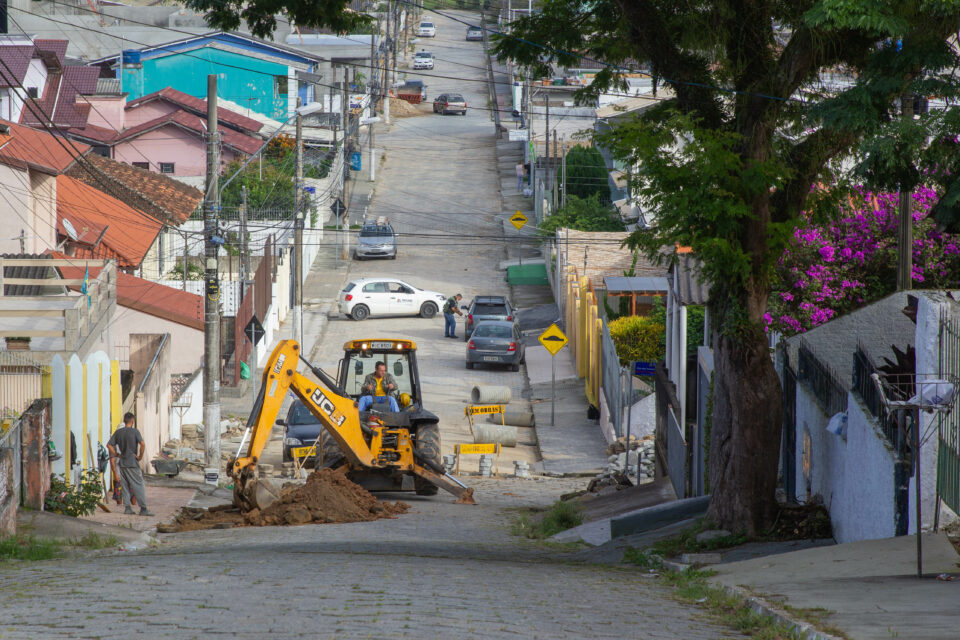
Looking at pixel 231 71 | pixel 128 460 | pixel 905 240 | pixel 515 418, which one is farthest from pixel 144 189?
pixel 905 240

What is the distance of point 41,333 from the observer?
20.6 m

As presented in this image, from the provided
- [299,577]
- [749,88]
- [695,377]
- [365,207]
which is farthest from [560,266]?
[299,577]

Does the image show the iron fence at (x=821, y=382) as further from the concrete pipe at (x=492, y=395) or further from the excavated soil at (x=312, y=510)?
the concrete pipe at (x=492, y=395)

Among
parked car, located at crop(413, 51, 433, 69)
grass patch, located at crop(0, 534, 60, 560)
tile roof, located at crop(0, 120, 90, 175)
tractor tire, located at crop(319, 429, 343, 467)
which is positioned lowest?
grass patch, located at crop(0, 534, 60, 560)

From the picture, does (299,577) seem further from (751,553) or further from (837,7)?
(837,7)

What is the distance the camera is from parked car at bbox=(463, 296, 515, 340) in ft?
128

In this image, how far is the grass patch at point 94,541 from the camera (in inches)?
555

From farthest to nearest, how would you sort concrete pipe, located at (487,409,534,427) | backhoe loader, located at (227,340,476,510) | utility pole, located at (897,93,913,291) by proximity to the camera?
concrete pipe, located at (487,409,534,427), backhoe loader, located at (227,340,476,510), utility pole, located at (897,93,913,291)

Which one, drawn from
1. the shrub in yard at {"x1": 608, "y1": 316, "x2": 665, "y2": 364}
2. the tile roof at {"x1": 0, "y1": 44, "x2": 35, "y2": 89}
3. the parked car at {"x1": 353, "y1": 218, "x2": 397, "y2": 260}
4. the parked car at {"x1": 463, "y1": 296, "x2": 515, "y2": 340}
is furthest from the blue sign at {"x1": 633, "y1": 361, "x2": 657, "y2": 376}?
the parked car at {"x1": 353, "y1": 218, "x2": 397, "y2": 260}

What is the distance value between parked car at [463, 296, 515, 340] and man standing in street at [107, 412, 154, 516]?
21005 mm

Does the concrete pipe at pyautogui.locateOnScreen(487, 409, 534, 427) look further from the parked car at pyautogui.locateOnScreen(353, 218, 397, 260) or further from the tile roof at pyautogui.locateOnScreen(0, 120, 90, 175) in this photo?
the parked car at pyautogui.locateOnScreen(353, 218, 397, 260)

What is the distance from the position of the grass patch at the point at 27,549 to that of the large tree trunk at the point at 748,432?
7757 millimetres

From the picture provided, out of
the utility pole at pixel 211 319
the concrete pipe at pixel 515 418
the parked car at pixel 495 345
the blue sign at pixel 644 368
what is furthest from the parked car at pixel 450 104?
the blue sign at pixel 644 368

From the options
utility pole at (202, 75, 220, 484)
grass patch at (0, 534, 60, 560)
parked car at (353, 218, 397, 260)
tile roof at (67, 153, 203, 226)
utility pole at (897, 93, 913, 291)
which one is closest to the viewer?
grass patch at (0, 534, 60, 560)
